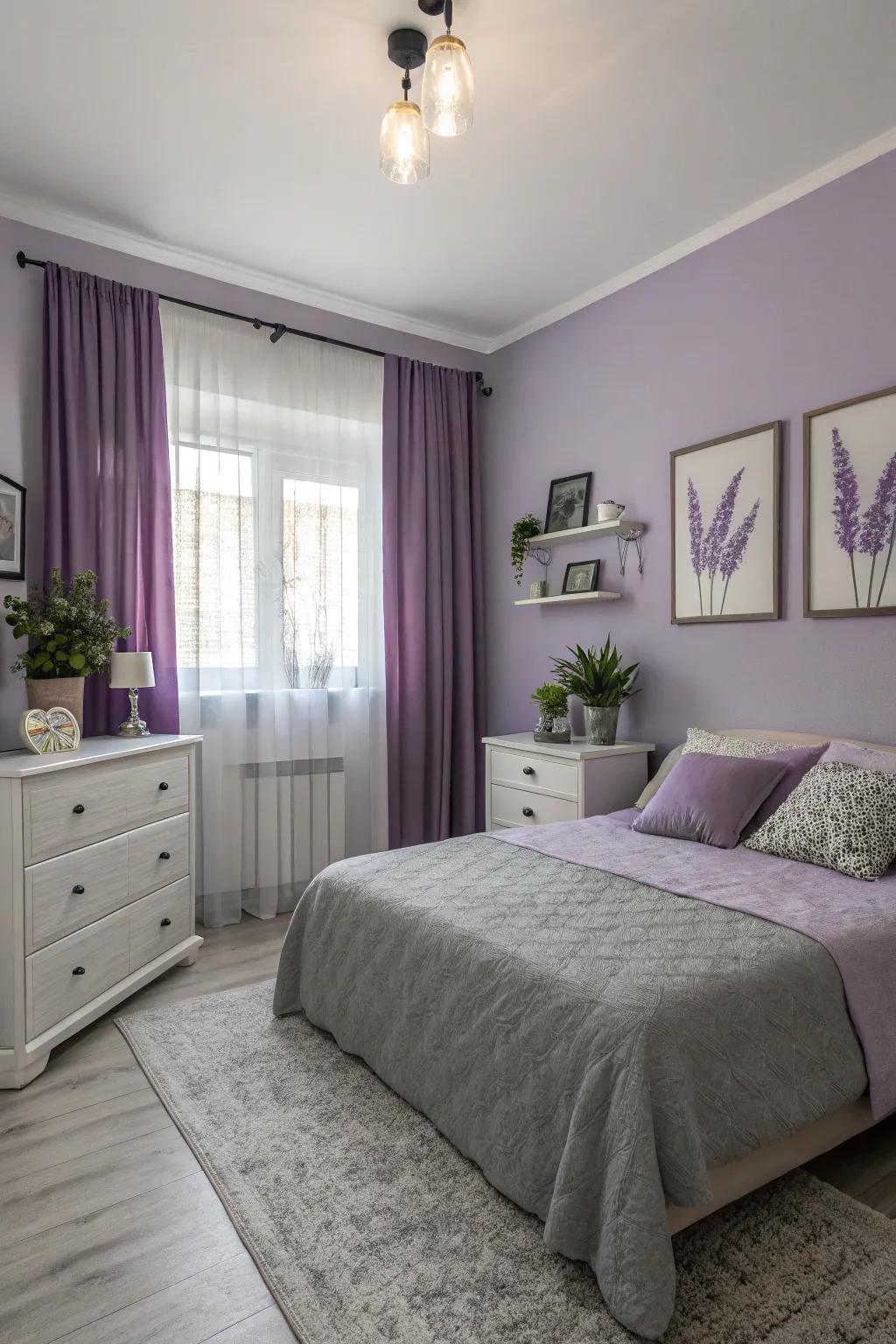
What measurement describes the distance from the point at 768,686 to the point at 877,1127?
148 cm

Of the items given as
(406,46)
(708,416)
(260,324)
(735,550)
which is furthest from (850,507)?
(260,324)

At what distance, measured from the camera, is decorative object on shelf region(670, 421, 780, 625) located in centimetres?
294

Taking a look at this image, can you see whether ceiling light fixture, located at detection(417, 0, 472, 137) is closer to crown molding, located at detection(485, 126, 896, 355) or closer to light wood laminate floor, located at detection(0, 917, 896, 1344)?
crown molding, located at detection(485, 126, 896, 355)

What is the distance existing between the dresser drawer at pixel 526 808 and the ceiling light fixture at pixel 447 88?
2.30m

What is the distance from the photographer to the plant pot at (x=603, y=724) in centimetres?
337

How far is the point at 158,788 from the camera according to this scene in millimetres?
2828

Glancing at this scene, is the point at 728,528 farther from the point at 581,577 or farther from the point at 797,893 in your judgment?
the point at 797,893

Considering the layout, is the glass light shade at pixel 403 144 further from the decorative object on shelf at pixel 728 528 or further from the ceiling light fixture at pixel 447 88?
the decorative object on shelf at pixel 728 528

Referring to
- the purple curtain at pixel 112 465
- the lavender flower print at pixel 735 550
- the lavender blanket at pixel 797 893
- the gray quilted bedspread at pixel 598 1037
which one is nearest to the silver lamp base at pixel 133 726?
the purple curtain at pixel 112 465

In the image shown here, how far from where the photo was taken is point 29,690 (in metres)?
2.76

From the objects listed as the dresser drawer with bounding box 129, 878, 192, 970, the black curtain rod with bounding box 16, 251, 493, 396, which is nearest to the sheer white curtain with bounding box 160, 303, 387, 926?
the black curtain rod with bounding box 16, 251, 493, 396

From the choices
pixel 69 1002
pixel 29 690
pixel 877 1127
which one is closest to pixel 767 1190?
pixel 877 1127

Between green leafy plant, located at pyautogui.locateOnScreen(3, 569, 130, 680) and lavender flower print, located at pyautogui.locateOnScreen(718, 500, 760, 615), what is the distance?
2271 mm

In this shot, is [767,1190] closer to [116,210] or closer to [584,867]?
[584,867]
